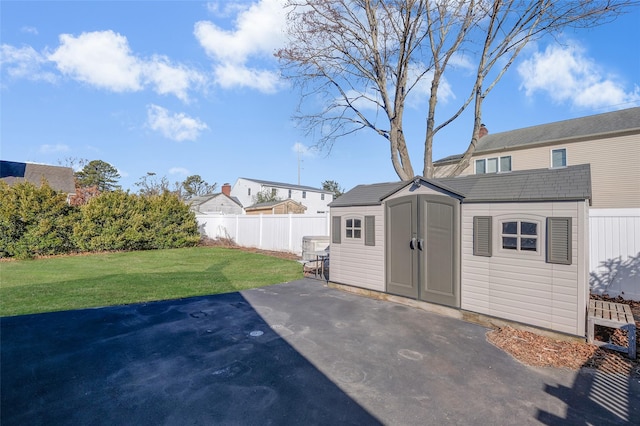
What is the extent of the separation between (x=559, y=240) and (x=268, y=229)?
12.7 m

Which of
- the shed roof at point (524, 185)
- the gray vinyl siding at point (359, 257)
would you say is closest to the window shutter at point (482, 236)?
the shed roof at point (524, 185)

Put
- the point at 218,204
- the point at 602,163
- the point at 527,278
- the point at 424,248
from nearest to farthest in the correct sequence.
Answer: the point at 527,278 < the point at 424,248 < the point at 602,163 < the point at 218,204

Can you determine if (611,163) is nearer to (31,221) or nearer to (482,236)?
(482,236)

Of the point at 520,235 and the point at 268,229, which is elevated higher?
the point at 520,235

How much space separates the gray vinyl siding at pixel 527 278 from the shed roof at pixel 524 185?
13cm

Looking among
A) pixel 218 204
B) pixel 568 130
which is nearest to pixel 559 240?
pixel 568 130

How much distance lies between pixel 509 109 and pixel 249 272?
1190 cm

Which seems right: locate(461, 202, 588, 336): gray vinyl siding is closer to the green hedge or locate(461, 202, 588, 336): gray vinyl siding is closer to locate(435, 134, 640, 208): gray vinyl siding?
locate(435, 134, 640, 208): gray vinyl siding

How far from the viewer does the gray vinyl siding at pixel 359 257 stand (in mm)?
6535

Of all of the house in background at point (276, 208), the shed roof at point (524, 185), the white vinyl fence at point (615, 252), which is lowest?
the white vinyl fence at point (615, 252)

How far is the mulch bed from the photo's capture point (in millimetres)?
3516

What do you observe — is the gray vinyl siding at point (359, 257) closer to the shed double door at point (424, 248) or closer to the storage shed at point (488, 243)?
the storage shed at point (488, 243)

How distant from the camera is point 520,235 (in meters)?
4.60

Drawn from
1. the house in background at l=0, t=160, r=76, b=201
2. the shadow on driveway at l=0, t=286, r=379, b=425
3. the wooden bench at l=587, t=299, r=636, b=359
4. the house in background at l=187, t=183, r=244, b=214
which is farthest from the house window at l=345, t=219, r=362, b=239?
the house in background at l=187, t=183, r=244, b=214
